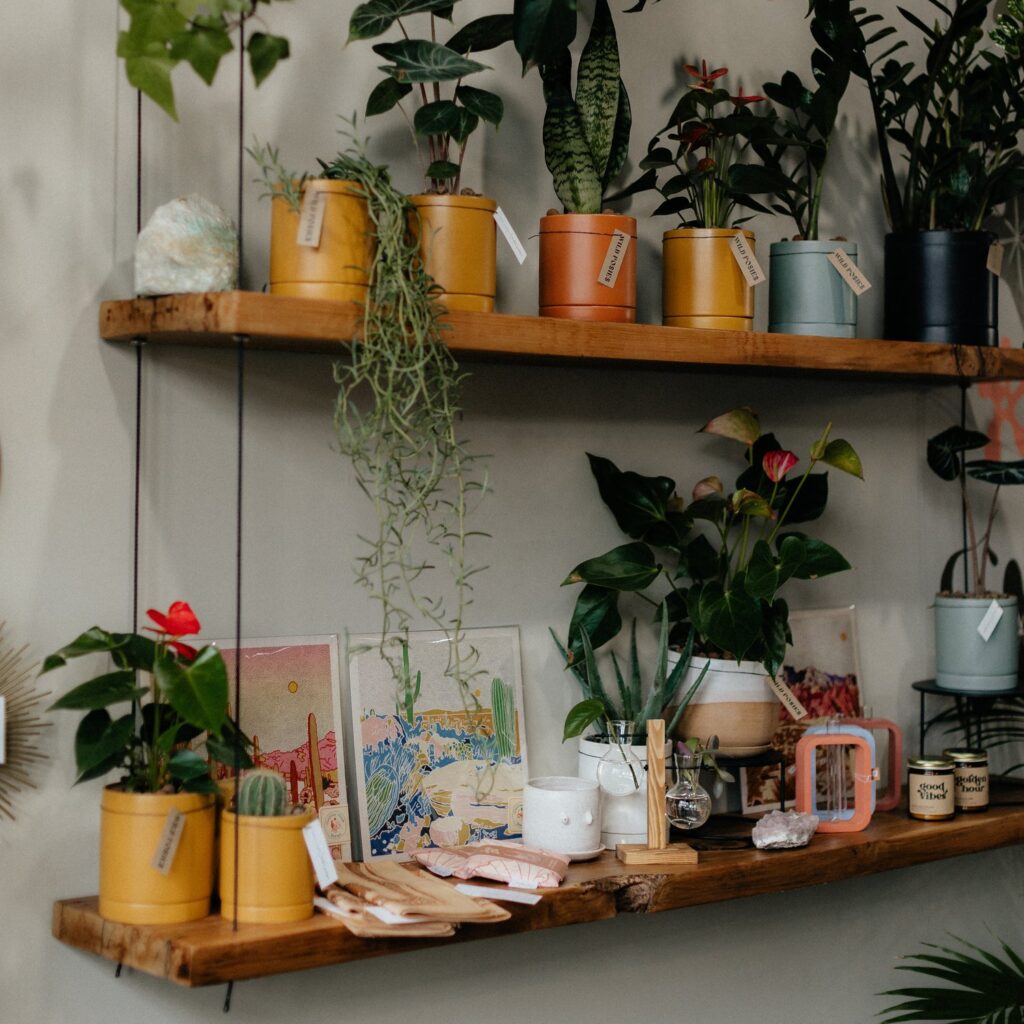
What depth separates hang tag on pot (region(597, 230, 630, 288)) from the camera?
189cm

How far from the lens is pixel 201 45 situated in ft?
4.42

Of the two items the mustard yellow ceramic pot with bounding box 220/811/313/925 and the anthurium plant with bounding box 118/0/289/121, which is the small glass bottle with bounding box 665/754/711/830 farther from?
the anthurium plant with bounding box 118/0/289/121

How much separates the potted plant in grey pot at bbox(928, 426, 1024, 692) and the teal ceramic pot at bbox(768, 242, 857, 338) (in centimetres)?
47

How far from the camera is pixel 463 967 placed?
6.49 ft

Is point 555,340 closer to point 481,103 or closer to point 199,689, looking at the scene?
point 481,103

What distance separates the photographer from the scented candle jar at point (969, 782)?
2338mm

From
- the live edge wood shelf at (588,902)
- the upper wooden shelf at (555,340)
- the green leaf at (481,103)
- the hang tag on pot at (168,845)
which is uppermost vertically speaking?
the green leaf at (481,103)

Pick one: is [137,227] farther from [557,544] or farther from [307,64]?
[557,544]

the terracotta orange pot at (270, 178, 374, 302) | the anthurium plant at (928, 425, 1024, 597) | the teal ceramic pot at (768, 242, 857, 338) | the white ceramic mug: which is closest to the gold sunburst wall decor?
the terracotta orange pot at (270, 178, 374, 302)

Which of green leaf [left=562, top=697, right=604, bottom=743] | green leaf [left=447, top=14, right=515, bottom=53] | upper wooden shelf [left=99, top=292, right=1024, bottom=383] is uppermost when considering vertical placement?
green leaf [left=447, top=14, right=515, bottom=53]

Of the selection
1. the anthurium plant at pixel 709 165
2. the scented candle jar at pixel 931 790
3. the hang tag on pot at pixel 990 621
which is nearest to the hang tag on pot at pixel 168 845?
the anthurium plant at pixel 709 165

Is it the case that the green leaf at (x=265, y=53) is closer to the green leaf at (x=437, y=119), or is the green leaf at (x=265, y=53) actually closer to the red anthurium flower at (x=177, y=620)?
the green leaf at (x=437, y=119)

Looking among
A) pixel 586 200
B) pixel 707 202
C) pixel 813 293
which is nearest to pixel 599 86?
pixel 586 200

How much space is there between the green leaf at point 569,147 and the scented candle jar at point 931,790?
3.49 feet
